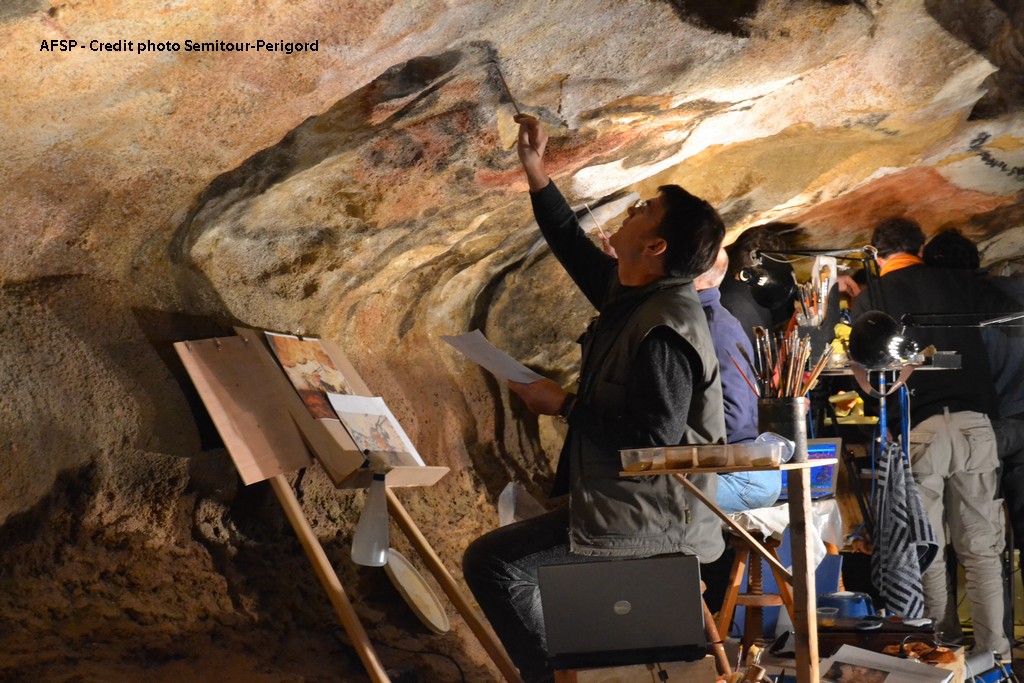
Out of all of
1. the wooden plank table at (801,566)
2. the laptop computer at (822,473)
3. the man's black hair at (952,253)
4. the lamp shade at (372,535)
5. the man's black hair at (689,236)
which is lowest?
the laptop computer at (822,473)

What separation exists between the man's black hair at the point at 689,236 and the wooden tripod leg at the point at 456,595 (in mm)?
1157

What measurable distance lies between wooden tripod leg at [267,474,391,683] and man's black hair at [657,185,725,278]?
118 centimetres

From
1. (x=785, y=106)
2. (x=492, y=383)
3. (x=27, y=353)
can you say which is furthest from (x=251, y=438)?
(x=785, y=106)

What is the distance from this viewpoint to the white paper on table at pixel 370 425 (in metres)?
2.79

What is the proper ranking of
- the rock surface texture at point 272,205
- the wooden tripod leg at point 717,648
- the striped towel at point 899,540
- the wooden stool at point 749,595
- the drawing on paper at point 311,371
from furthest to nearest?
the striped towel at point 899,540 → the wooden stool at point 749,595 → the wooden tripod leg at point 717,648 → the drawing on paper at point 311,371 → the rock surface texture at point 272,205

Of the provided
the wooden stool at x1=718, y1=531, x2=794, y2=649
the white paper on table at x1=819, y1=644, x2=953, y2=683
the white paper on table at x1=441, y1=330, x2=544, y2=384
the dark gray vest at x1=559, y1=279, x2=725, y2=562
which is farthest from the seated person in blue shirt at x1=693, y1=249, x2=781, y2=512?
the white paper on table at x1=441, y1=330, x2=544, y2=384

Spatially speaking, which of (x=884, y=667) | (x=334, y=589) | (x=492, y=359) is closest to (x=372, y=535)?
(x=334, y=589)

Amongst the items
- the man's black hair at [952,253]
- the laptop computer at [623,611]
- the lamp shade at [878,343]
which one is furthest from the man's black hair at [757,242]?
the laptop computer at [623,611]

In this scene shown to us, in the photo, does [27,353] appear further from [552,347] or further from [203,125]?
[552,347]

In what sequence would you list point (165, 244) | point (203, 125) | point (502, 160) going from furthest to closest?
point (502, 160) < point (165, 244) < point (203, 125)

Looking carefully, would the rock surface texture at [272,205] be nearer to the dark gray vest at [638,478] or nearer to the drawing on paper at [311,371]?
the drawing on paper at [311,371]

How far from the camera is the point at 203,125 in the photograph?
2.36 metres

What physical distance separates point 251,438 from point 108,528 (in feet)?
1.40

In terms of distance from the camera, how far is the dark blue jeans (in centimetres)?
237
